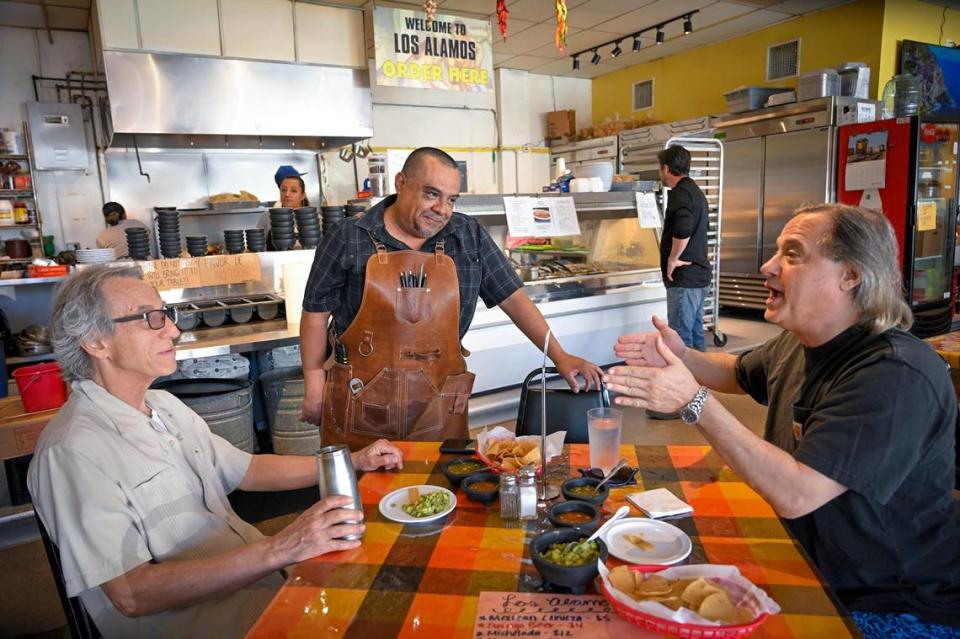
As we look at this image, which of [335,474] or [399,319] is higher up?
[399,319]

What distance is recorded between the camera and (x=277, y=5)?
5.98m

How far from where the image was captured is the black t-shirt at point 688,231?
5008 millimetres

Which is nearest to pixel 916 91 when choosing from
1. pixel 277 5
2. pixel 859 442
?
pixel 277 5

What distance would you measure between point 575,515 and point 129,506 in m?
1.09

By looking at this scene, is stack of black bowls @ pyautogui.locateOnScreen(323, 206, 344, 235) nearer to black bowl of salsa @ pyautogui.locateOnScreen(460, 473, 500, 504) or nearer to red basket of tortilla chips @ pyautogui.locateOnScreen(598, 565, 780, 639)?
black bowl of salsa @ pyautogui.locateOnScreen(460, 473, 500, 504)

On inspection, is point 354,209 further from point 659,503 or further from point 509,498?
point 659,503

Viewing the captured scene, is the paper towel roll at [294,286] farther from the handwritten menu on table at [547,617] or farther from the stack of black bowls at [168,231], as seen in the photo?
the handwritten menu on table at [547,617]

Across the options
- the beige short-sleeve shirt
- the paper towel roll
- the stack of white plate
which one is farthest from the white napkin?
the stack of white plate

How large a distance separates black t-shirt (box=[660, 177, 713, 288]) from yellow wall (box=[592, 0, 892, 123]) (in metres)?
3.98

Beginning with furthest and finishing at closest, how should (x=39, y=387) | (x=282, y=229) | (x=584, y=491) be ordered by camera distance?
(x=282, y=229)
(x=39, y=387)
(x=584, y=491)

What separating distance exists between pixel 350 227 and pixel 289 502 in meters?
1.98

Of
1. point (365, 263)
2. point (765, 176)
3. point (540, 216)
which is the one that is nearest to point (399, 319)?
point (365, 263)

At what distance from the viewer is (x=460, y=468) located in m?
1.90

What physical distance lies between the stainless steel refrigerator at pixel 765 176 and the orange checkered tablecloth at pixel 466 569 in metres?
6.30
